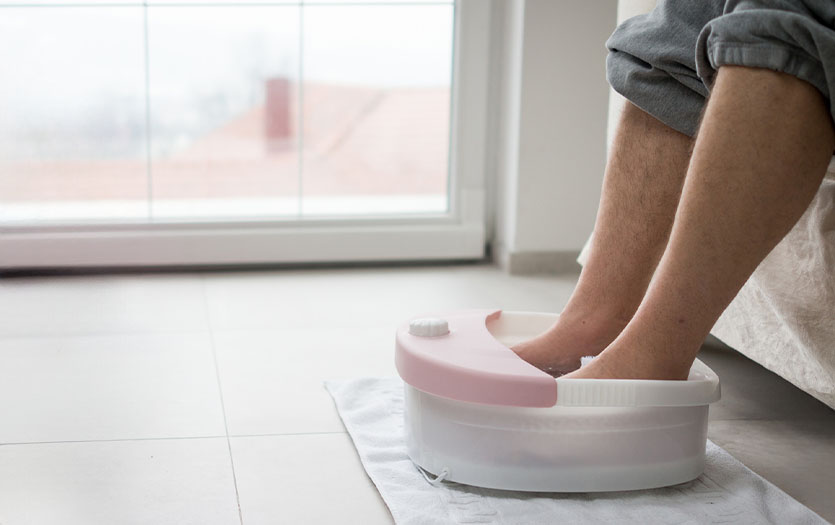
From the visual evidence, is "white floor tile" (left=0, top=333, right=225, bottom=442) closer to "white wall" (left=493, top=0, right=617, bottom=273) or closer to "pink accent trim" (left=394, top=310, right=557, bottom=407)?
"pink accent trim" (left=394, top=310, right=557, bottom=407)

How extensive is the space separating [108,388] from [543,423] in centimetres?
62

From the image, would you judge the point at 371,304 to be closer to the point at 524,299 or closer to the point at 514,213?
the point at 524,299

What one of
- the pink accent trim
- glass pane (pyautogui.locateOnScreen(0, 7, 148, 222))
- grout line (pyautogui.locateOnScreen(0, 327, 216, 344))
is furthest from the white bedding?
glass pane (pyautogui.locateOnScreen(0, 7, 148, 222))

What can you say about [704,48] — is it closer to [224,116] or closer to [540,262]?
[540,262]

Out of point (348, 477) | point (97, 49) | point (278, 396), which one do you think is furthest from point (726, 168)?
point (97, 49)

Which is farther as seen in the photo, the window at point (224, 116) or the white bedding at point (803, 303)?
the window at point (224, 116)

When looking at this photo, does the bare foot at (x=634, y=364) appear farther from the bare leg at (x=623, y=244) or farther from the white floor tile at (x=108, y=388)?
the white floor tile at (x=108, y=388)

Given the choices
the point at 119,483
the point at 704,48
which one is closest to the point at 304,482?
the point at 119,483

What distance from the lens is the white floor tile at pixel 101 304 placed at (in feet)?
5.13

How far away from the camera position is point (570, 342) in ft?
3.45

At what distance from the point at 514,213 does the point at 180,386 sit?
3.02ft

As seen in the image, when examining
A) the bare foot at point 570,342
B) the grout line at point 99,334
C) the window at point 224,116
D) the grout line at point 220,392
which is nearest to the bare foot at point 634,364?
the bare foot at point 570,342

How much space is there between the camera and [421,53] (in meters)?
2.08

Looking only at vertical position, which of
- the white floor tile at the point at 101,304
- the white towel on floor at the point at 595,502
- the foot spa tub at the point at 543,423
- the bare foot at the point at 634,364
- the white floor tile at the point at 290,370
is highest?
the bare foot at the point at 634,364
